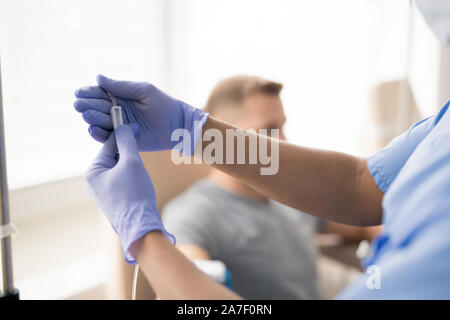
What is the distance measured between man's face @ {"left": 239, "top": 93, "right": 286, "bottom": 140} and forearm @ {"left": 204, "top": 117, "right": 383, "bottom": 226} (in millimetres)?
355

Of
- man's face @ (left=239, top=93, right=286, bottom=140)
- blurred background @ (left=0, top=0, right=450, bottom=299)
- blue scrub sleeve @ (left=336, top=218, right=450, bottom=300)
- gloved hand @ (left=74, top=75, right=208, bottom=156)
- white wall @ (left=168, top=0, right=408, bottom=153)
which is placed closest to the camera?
blue scrub sleeve @ (left=336, top=218, right=450, bottom=300)

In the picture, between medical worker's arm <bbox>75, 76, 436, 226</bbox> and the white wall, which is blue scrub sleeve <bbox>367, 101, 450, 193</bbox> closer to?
medical worker's arm <bbox>75, 76, 436, 226</bbox>

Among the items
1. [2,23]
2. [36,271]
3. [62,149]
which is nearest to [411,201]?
[2,23]

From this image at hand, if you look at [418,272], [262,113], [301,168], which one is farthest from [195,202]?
[418,272]

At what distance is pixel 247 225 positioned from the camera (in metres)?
0.93

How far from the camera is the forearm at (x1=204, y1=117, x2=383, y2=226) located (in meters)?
0.52

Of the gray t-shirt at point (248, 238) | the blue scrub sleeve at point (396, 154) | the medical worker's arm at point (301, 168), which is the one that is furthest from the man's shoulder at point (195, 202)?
the blue scrub sleeve at point (396, 154)

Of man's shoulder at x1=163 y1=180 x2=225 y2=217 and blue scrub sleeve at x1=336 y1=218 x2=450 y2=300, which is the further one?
man's shoulder at x1=163 y1=180 x2=225 y2=217

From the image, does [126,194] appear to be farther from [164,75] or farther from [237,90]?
[164,75]

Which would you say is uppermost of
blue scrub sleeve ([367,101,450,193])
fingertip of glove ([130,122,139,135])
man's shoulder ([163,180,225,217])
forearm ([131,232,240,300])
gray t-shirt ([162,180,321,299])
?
fingertip of glove ([130,122,139,135])

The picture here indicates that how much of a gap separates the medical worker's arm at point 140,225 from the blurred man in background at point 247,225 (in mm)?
445

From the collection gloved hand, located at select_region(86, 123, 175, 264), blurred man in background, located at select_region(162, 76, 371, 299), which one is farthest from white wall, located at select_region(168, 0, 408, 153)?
gloved hand, located at select_region(86, 123, 175, 264)

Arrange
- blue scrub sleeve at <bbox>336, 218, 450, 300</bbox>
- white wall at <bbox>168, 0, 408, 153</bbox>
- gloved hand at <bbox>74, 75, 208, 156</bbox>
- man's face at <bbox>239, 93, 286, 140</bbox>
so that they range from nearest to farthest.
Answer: blue scrub sleeve at <bbox>336, 218, 450, 300</bbox> → gloved hand at <bbox>74, 75, 208, 156</bbox> → man's face at <bbox>239, 93, 286, 140</bbox> → white wall at <bbox>168, 0, 408, 153</bbox>

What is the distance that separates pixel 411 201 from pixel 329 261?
47.2 inches
